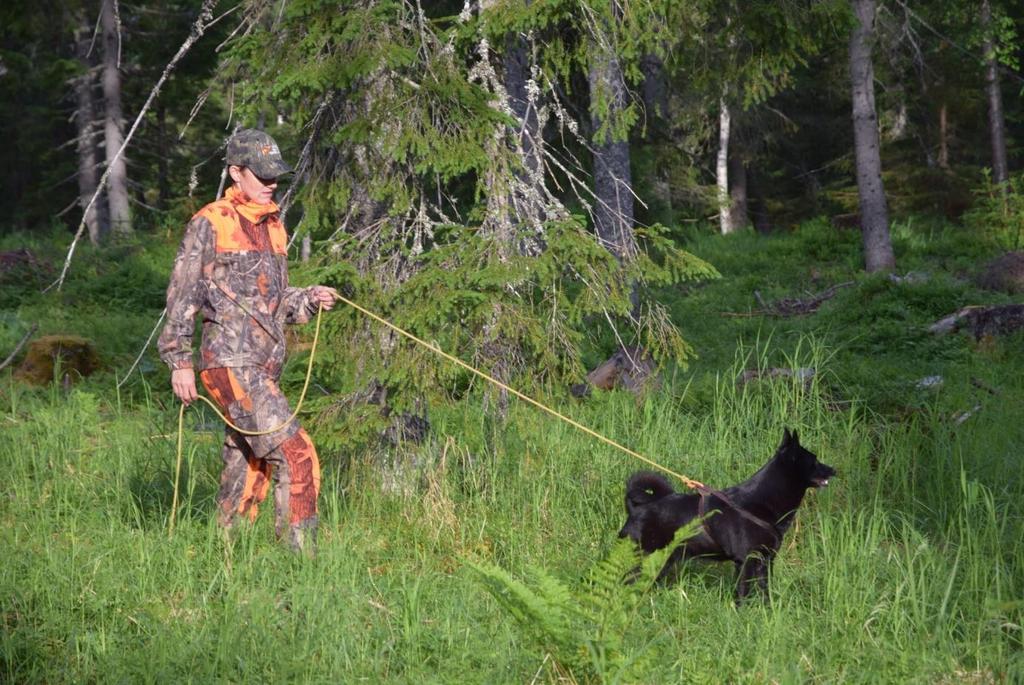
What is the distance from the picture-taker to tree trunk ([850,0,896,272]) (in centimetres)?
1780

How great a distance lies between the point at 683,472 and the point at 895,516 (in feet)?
4.08

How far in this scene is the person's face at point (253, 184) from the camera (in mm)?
5754

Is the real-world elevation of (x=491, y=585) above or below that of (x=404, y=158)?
below

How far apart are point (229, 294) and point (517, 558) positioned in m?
2.04

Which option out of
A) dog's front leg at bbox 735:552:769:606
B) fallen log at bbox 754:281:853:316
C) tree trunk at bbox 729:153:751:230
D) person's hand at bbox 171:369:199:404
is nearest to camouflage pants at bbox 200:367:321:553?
person's hand at bbox 171:369:199:404

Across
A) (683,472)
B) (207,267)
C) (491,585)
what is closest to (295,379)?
(207,267)

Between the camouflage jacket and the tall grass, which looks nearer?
the tall grass

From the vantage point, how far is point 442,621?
16.3ft

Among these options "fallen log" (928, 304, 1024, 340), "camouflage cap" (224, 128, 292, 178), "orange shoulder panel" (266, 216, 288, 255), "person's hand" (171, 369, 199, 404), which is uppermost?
"camouflage cap" (224, 128, 292, 178)

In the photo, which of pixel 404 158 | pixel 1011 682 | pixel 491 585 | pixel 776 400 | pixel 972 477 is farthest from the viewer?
pixel 776 400

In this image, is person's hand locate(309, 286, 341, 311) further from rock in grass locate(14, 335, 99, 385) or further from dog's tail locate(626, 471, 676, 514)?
rock in grass locate(14, 335, 99, 385)

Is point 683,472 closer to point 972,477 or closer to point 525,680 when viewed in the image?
point 972,477

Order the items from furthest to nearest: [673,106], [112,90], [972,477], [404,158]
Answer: [673,106], [112,90], [972,477], [404,158]

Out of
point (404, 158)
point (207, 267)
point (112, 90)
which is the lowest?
point (207, 267)
